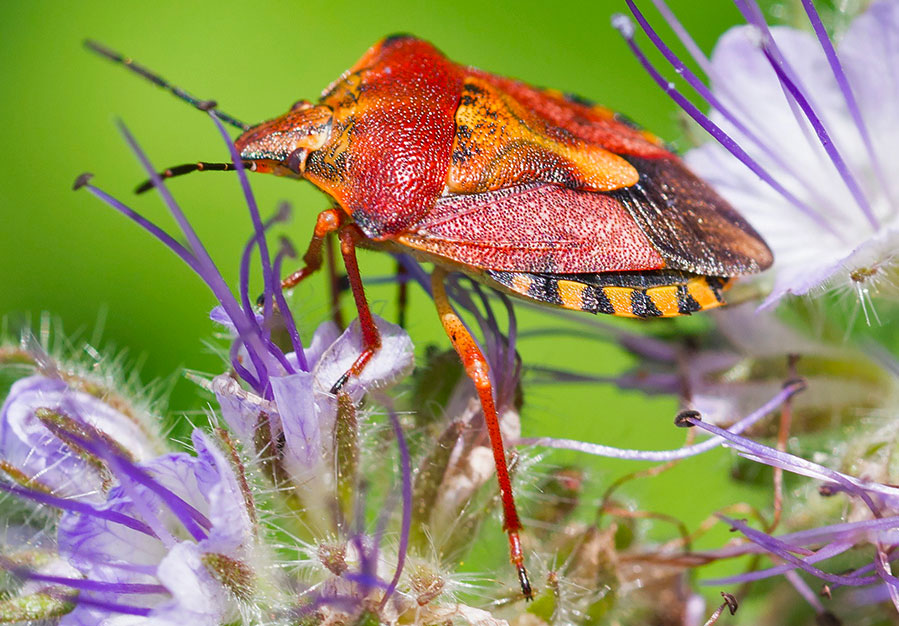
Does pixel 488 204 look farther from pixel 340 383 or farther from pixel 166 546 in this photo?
pixel 166 546

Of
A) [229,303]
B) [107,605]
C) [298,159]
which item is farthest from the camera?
[298,159]

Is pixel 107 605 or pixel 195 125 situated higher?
pixel 195 125

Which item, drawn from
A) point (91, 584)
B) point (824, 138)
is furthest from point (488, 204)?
point (91, 584)

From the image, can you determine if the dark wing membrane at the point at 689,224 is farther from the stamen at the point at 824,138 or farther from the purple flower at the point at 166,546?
the purple flower at the point at 166,546

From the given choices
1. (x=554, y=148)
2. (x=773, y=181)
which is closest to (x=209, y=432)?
(x=554, y=148)

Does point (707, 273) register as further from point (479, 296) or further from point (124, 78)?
point (124, 78)
